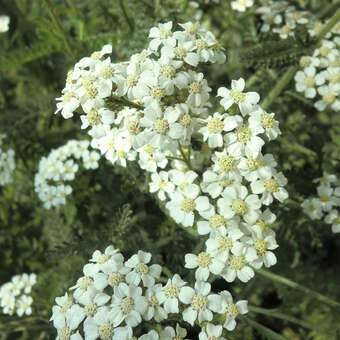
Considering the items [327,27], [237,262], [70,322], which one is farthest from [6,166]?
[327,27]

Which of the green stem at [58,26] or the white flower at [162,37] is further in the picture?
the green stem at [58,26]

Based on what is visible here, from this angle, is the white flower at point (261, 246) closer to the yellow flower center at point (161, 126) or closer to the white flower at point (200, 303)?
the white flower at point (200, 303)

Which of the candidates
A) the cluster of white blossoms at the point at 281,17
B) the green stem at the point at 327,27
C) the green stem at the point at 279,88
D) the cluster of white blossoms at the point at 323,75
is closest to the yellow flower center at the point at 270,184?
the green stem at the point at 279,88

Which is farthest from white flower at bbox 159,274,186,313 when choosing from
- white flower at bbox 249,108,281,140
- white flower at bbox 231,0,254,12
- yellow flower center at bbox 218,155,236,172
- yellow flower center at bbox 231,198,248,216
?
white flower at bbox 231,0,254,12

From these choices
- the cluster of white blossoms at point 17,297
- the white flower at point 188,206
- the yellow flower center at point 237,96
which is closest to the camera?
the yellow flower center at point 237,96

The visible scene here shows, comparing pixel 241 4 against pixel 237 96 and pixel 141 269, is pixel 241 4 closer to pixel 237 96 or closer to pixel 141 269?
pixel 237 96
